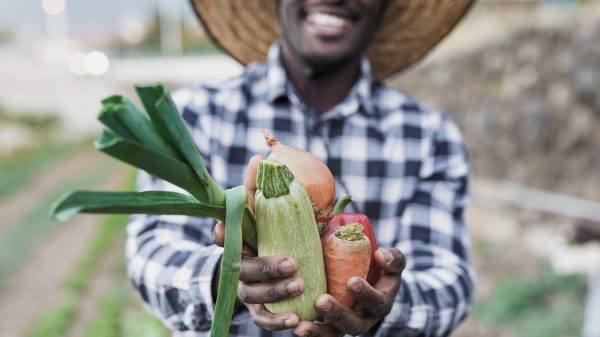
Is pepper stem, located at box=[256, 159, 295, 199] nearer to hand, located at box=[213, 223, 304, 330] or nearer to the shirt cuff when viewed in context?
hand, located at box=[213, 223, 304, 330]

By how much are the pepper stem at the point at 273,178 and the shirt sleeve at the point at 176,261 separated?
0.33 meters

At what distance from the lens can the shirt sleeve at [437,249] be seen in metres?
1.69

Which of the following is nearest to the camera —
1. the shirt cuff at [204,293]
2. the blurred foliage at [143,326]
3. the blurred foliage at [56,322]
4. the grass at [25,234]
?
the shirt cuff at [204,293]

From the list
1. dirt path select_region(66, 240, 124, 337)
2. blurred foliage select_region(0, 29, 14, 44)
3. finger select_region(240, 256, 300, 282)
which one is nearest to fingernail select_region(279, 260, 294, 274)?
finger select_region(240, 256, 300, 282)

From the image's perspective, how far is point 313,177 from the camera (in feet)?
4.26

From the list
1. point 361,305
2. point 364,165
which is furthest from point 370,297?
point 364,165

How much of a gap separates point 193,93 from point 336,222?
755mm

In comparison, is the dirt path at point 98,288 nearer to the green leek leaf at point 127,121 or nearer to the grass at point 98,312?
the grass at point 98,312

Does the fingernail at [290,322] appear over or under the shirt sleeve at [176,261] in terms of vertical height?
over

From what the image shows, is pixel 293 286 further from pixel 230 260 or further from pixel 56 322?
pixel 56 322

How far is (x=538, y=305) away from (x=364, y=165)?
12.3 ft

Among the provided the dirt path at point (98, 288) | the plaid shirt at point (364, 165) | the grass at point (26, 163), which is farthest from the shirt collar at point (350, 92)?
the grass at point (26, 163)

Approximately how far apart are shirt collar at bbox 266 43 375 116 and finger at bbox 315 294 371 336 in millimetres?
784

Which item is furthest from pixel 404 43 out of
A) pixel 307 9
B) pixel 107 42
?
pixel 107 42
